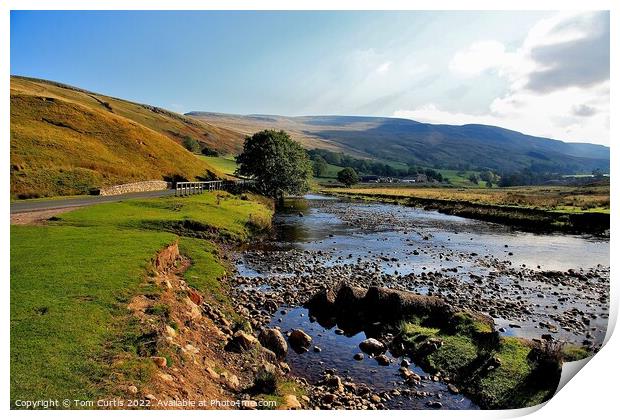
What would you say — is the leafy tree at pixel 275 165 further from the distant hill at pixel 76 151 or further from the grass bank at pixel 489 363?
the grass bank at pixel 489 363

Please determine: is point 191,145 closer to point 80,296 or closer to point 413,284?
point 413,284

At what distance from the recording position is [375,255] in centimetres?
2952

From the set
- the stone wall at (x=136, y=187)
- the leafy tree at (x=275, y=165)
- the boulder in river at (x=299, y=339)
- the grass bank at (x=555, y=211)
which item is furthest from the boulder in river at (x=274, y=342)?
the leafy tree at (x=275, y=165)

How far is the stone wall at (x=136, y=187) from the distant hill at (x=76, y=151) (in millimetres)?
2166

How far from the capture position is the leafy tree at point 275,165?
2682 inches

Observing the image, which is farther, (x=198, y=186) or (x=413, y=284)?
(x=198, y=186)

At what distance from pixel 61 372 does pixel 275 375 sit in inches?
190

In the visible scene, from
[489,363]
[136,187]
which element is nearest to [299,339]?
[489,363]

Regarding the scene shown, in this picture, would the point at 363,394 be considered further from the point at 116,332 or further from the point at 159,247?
the point at 159,247

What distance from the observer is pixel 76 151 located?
55.7 m

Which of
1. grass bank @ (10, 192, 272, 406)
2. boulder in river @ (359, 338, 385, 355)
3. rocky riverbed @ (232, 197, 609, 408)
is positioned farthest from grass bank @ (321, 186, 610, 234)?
grass bank @ (10, 192, 272, 406)

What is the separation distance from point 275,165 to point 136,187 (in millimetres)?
21578
